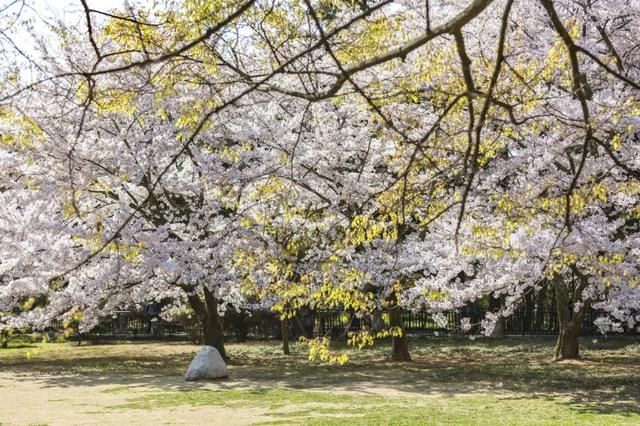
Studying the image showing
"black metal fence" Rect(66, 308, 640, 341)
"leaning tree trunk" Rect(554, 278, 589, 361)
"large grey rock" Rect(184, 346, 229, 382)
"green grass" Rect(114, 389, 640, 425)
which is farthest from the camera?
"black metal fence" Rect(66, 308, 640, 341)

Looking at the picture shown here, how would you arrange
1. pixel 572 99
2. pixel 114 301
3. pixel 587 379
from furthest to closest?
pixel 114 301 → pixel 587 379 → pixel 572 99

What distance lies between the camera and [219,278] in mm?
18781

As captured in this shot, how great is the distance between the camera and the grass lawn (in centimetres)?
1160

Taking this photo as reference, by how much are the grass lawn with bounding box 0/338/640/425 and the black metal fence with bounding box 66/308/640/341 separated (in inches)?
148

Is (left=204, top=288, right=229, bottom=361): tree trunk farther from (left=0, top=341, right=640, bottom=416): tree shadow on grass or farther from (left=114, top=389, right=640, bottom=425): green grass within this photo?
(left=114, top=389, right=640, bottom=425): green grass

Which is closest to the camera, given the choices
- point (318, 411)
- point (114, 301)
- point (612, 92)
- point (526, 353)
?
point (318, 411)

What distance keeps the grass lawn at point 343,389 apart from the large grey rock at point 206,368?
278mm

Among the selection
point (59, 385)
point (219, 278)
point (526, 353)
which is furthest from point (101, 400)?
Answer: point (526, 353)

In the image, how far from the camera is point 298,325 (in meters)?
28.6

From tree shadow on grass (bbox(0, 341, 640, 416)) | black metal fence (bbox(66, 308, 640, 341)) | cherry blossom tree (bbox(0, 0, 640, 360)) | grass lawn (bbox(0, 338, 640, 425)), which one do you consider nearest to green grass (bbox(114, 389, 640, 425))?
grass lawn (bbox(0, 338, 640, 425))

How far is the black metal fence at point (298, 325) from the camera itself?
2745cm

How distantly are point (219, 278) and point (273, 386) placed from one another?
3.99 m

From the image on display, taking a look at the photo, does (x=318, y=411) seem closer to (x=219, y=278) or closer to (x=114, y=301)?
(x=219, y=278)

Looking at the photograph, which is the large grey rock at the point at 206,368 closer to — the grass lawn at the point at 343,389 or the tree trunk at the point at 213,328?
the grass lawn at the point at 343,389
